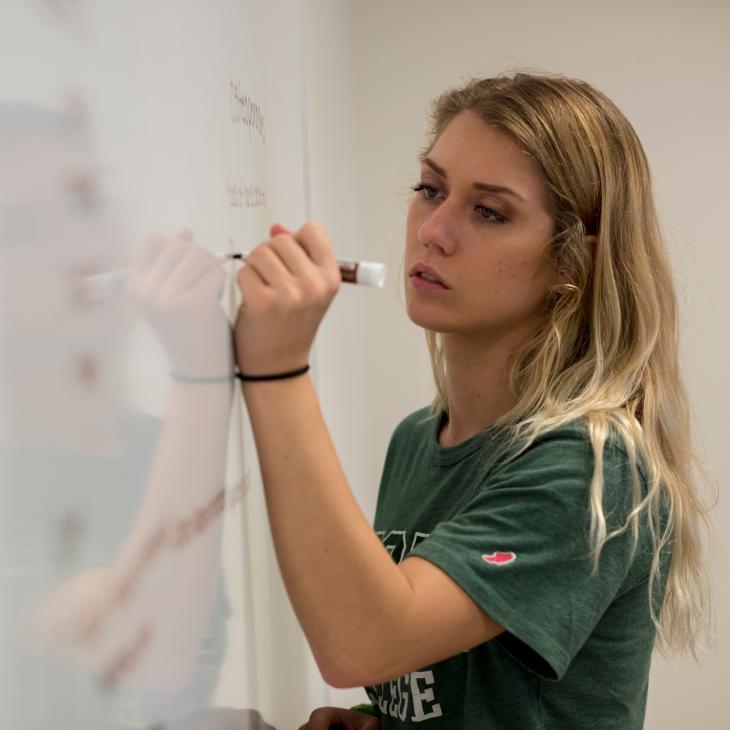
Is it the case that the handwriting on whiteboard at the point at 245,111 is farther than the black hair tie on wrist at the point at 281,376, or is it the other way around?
the handwriting on whiteboard at the point at 245,111

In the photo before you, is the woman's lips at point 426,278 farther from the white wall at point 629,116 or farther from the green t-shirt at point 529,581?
the white wall at point 629,116

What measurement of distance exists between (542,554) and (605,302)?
0.31 m

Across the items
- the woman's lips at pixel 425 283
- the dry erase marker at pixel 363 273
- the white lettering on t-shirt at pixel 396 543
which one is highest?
the dry erase marker at pixel 363 273

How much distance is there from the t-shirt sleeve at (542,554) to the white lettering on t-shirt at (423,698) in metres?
0.16

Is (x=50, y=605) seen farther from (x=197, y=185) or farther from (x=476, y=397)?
(x=476, y=397)

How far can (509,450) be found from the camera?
2.72ft

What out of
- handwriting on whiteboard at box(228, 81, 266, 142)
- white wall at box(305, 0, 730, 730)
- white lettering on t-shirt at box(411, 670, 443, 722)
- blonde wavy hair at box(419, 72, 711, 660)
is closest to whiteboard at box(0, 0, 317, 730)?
handwriting on whiteboard at box(228, 81, 266, 142)

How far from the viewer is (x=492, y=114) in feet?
3.02

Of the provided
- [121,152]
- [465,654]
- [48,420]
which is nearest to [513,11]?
[465,654]

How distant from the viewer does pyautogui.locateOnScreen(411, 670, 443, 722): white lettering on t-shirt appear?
2.87ft

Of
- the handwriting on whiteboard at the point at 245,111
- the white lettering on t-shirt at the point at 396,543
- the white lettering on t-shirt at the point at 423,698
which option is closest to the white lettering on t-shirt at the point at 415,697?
the white lettering on t-shirt at the point at 423,698

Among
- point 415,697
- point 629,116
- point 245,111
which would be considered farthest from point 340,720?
point 629,116

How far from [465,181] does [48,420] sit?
1.90 feet

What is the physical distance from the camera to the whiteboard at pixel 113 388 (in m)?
0.38
